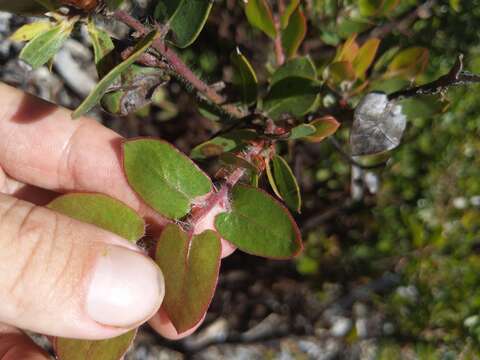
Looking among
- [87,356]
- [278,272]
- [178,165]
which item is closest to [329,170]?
[278,272]

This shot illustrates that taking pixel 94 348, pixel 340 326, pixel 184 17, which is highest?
pixel 184 17

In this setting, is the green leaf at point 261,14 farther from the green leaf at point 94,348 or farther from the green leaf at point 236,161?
the green leaf at point 94,348

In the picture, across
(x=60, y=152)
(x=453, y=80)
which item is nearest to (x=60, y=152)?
(x=60, y=152)

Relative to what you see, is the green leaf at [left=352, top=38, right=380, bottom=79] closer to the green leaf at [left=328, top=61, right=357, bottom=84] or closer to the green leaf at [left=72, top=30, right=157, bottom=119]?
the green leaf at [left=328, top=61, right=357, bottom=84]

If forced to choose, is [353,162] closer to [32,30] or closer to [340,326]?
[340,326]

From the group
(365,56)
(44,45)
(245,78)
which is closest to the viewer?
(44,45)

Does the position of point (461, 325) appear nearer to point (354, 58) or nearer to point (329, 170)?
point (329, 170)
